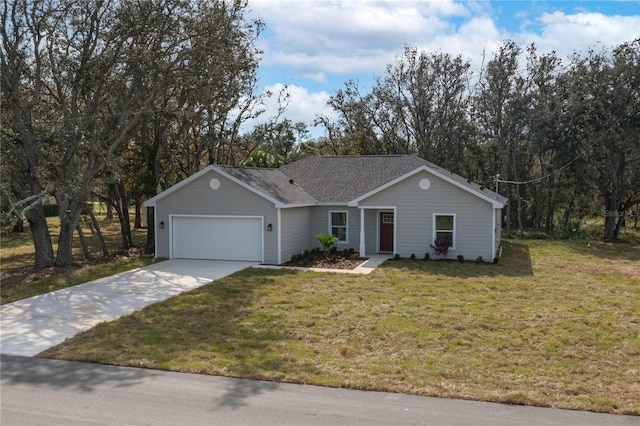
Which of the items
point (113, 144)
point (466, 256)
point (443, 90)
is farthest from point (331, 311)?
point (443, 90)

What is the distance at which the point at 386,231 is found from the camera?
20781 millimetres

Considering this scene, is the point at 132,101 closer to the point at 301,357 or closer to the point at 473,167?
the point at 301,357

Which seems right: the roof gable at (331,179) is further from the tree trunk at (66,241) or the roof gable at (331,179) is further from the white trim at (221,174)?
the tree trunk at (66,241)

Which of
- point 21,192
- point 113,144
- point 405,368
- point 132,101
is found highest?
point 132,101

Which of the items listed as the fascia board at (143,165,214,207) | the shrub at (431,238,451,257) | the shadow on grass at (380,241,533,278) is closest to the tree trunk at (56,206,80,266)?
the fascia board at (143,165,214,207)

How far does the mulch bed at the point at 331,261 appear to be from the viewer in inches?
692

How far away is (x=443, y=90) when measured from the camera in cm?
3362

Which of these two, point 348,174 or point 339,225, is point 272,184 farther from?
point 348,174

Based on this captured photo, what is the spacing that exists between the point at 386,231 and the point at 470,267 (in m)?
4.41

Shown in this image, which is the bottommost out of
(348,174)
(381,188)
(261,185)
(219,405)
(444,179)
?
(219,405)

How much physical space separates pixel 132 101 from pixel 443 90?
69.3ft

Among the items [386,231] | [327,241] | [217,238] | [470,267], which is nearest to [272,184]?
[217,238]

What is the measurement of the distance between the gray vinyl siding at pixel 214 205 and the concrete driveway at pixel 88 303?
1.69 metres

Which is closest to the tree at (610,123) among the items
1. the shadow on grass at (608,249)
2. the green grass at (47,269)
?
the shadow on grass at (608,249)
